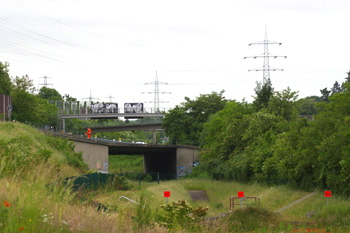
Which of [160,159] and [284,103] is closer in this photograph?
[284,103]

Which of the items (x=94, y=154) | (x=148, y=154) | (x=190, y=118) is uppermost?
(x=190, y=118)

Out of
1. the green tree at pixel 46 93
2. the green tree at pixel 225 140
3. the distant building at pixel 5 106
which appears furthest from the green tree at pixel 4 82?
the green tree at pixel 46 93

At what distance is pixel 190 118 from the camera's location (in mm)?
90375

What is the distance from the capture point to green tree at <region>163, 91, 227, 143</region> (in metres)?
89.8

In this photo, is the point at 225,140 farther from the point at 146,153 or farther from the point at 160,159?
the point at 160,159

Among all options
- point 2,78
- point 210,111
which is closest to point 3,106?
point 2,78

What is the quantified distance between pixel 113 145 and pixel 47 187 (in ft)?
194

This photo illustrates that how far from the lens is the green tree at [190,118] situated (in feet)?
295

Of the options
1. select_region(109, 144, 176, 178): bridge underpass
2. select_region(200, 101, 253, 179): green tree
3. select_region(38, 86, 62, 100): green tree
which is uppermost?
select_region(38, 86, 62, 100): green tree

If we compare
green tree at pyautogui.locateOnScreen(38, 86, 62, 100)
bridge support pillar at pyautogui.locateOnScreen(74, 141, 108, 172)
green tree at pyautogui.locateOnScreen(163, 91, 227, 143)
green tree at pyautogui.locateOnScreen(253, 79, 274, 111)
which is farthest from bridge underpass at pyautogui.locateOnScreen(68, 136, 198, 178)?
green tree at pyautogui.locateOnScreen(38, 86, 62, 100)

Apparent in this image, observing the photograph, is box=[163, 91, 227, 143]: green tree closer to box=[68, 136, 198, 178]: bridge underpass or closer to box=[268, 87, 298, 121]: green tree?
box=[68, 136, 198, 178]: bridge underpass

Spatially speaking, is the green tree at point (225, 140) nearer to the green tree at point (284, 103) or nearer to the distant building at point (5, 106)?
the green tree at point (284, 103)

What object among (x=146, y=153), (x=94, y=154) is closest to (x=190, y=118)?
(x=146, y=153)

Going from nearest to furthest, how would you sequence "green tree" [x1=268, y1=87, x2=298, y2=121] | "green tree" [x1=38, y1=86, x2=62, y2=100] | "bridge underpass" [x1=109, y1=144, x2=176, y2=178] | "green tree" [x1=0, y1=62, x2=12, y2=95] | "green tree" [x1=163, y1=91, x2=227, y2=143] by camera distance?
"green tree" [x1=268, y1=87, x2=298, y2=121] < "green tree" [x1=0, y1=62, x2=12, y2=95] < "bridge underpass" [x1=109, y1=144, x2=176, y2=178] < "green tree" [x1=163, y1=91, x2=227, y2=143] < "green tree" [x1=38, y1=86, x2=62, y2=100]
